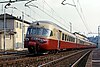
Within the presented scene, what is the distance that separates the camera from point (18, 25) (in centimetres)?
6656

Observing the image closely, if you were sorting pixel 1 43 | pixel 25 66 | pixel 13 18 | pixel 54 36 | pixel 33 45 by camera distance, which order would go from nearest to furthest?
pixel 25 66 → pixel 33 45 → pixel 54 36 → pixel 1 43 → pixel 13 18

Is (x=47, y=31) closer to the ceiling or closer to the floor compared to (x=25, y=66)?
closer to the ceiling

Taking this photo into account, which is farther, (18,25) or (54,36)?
(18,25)

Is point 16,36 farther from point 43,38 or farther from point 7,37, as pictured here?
point 43,38

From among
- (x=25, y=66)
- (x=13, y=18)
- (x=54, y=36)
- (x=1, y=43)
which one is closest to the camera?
(x=25, y=66)

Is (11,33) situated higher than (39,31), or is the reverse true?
(11,33)

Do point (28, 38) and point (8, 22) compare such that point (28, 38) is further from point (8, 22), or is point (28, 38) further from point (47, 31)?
point (8, 22)

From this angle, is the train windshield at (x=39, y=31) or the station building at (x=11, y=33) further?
the station building at (x=11, y=33)

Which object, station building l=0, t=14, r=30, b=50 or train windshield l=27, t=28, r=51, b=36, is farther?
station building l=0, t=14, r=30, b=50

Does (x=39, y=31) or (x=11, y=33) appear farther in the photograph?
(x=11, y=33)

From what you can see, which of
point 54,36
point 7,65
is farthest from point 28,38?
point 7,65

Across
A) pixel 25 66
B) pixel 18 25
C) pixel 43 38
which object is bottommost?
pixel 25 66

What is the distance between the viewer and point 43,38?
23594mm

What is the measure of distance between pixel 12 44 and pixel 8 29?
5.17 m
